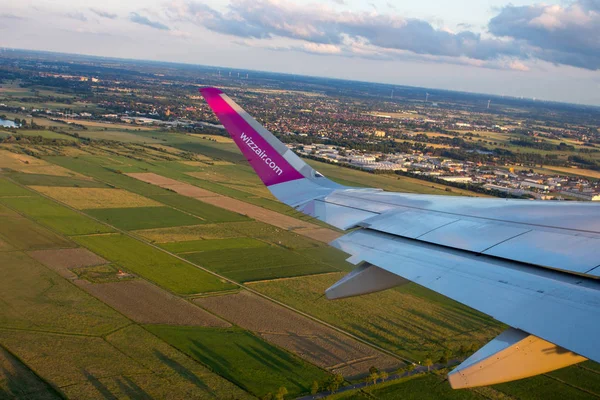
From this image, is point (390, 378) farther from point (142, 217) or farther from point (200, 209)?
point (200, 209)

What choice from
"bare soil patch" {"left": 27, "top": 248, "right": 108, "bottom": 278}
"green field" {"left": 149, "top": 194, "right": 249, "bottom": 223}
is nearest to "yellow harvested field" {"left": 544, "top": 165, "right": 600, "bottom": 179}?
"green field" {"left": 149, "top": 194, "right": 249, "bottom": 223}

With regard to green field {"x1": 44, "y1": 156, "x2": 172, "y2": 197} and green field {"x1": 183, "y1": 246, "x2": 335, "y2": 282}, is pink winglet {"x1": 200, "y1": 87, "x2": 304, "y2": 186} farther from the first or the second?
A: green field {"x1": 44, "y1": 156, "x2": 172, "y2": 197}

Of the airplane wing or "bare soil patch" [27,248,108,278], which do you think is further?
"bare soil patch" [27,248,108,278]

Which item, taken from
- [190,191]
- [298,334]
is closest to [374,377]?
[298,334]

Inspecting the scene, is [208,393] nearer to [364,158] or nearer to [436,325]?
[436,325]

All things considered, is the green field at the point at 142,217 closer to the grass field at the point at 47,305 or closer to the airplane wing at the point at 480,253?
the grass field at the point at 47,305

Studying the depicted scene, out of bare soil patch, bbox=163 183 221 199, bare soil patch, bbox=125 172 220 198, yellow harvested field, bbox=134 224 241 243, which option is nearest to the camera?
yellow harvested field, bbox=134 224 241 243
